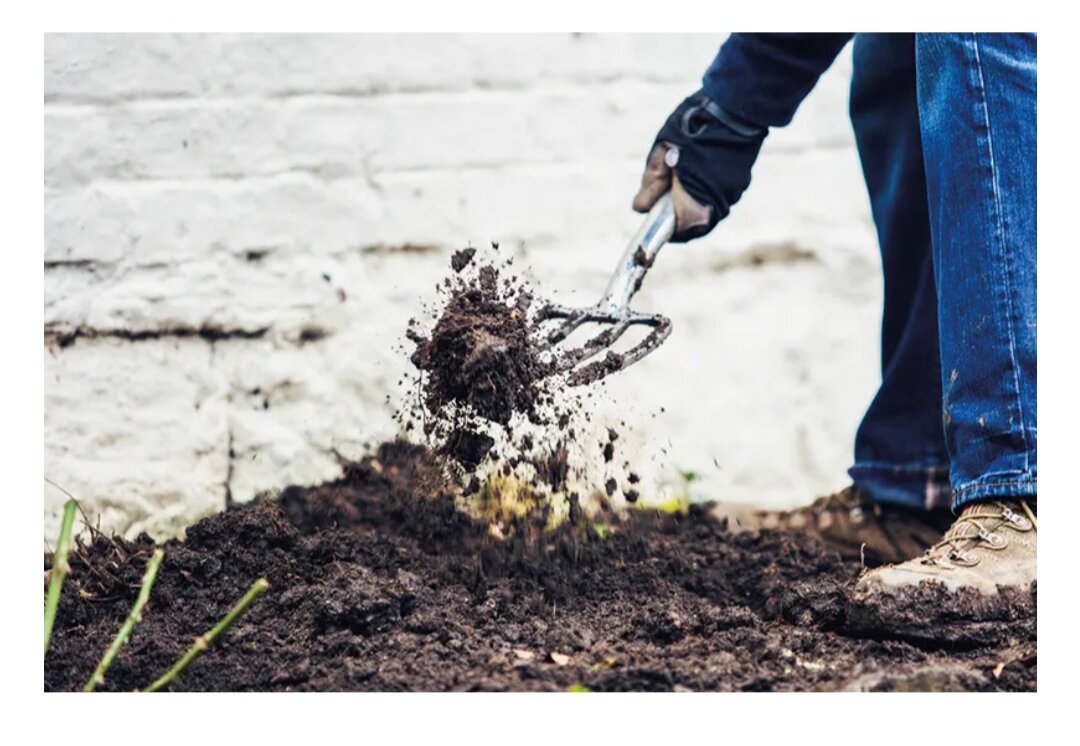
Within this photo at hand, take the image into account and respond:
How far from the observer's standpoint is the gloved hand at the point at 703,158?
2.01 metres

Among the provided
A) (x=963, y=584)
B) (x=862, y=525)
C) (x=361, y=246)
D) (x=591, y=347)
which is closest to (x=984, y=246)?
(x=963, y=584)

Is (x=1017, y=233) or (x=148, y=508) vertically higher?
(x=1017, y=233)

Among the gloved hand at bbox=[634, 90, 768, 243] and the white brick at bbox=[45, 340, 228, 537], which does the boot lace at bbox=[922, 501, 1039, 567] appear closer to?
the gloved hand at bbox=[634, 90, 768, 243]

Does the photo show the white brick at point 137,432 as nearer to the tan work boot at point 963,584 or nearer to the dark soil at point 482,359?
the dark soil at point 482,359

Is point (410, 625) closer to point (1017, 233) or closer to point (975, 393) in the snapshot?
point (975, 393)

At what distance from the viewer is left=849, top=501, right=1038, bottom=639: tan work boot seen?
1580 millimetres

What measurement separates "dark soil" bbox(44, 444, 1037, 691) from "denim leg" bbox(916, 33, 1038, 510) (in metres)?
0.26

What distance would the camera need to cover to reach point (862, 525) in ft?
7.38

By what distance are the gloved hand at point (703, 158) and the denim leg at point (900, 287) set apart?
28 centimetres

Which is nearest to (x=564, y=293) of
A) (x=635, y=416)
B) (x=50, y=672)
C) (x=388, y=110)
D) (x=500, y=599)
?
(x=635, y=416)

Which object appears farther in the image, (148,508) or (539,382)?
(148,508)

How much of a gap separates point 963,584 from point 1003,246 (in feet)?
1.63

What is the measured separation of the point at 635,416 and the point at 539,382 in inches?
28.3

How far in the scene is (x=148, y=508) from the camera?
2.33 meters
